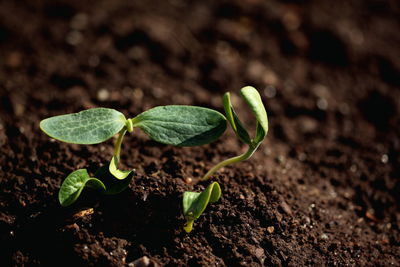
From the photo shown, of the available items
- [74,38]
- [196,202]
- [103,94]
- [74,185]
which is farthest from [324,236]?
[74,38]

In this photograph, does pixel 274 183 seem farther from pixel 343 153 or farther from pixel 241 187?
pixel 343 153

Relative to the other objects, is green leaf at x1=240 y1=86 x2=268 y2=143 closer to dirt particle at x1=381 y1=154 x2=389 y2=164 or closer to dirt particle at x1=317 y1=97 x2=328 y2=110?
dirt particle at x1=381 y1=154 x2=389 y2=164

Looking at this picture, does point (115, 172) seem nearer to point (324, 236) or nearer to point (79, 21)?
point (324, 236)

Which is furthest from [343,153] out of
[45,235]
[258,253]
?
[45,235]

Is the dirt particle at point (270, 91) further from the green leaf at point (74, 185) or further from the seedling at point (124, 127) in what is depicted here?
the green leaf at point (74, 185)

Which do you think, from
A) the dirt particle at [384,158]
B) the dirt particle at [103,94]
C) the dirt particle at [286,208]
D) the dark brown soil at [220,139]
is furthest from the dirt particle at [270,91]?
the dirt particle at [286,208]

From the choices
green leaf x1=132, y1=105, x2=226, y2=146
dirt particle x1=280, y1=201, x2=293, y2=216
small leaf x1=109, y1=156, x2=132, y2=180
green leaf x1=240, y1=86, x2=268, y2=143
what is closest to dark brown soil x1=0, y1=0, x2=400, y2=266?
dirt particle x1=280, y1=201, x2=293, y2=216
